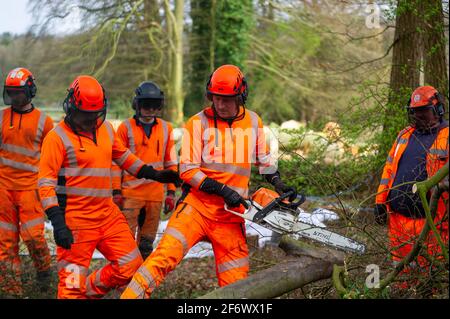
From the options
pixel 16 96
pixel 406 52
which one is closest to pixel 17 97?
pixel 16 96

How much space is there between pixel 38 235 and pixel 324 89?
59.3ft

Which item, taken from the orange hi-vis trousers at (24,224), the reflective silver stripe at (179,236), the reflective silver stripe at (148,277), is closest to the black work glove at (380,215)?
the reflective silver stripe at (179,236)

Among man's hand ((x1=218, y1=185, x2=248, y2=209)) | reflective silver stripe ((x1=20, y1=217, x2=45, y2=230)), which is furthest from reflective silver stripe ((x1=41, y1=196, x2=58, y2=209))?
reflective silver stripe ((x1=20, y1=217, x2=45, y2=230))

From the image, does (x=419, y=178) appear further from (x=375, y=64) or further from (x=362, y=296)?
(x=375, y=64)

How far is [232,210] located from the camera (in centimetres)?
498

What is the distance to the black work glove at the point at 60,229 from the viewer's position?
498 centimetres

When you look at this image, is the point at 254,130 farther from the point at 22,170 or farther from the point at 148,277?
the point at 22,170

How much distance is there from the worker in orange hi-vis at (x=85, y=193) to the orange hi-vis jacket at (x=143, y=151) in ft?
4.20

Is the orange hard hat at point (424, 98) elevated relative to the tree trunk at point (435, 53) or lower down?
lower down

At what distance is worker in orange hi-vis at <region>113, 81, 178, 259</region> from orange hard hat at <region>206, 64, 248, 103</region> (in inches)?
69.1

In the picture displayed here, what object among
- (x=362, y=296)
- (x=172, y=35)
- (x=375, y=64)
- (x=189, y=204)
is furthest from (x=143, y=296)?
(x=172, y=35)

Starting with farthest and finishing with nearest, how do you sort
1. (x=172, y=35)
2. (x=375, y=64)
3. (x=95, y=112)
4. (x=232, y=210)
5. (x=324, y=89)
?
1. (x=324, y=89)
2. (x=172, y=35)
3. (x=375, y=64)
4. (x=95, y=112)
5. (x=232, y=210)

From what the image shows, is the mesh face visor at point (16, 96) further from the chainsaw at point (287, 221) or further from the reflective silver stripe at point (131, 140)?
the chainsaw at point (287, 221)

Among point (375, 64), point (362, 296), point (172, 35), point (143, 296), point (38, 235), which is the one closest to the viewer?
point (362, 296)
